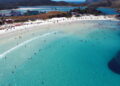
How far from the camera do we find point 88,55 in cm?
2330

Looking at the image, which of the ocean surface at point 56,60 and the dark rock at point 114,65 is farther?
the dark rock at point 114,65

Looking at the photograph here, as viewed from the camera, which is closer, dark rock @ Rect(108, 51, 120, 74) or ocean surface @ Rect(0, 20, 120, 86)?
ocean surface @ Rect(0, 20, 120, 86)

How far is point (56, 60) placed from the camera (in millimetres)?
21469

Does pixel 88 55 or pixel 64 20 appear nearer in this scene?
pixel 88 55

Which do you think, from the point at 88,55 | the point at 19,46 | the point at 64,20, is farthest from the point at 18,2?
the point at 88,55

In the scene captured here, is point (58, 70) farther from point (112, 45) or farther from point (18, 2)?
point (18, 2)

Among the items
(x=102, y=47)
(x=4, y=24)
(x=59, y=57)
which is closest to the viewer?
(x=59, y=57)

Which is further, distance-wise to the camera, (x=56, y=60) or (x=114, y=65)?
(x=56, y=60)

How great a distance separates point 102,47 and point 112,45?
2.17 m

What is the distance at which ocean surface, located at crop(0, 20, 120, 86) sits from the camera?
1655 centimetres

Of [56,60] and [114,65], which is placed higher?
[114,65]

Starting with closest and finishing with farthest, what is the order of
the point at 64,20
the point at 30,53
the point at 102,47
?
the point at 30,53 → the point at 102,47 → the point at 64,20

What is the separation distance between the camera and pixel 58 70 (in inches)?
739

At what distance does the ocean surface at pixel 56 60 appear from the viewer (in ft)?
54.3
